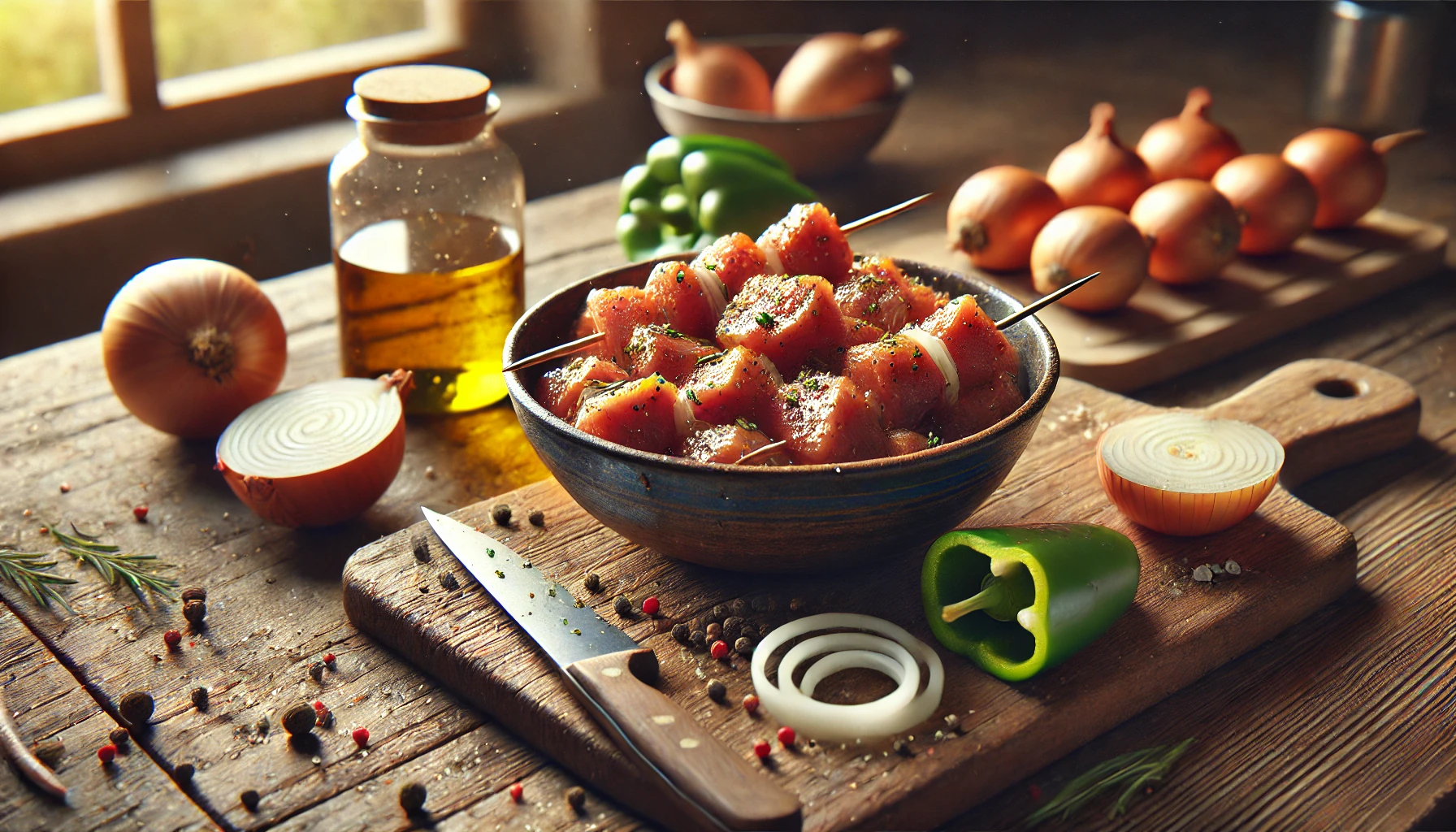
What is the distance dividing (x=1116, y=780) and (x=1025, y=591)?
0.20 meters

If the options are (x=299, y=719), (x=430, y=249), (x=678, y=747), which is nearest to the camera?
(x=678, y=747)

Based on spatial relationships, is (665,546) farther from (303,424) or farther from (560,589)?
(303,424)

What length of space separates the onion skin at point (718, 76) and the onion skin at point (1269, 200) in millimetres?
1003

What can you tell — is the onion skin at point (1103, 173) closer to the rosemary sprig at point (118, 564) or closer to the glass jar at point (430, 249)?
the glass jar at point (430, 249)

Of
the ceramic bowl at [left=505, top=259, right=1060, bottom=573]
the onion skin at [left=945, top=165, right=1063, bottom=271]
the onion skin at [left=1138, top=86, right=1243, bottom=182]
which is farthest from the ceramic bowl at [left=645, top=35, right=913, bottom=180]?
the ceramic bowl at [left=505, top=259, right=1060, bottom=573]

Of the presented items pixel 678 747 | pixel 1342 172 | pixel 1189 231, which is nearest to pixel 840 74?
pixel 1189 231

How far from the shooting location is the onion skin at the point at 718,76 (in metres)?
2.62

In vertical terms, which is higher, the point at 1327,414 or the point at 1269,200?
the point at 1269,200

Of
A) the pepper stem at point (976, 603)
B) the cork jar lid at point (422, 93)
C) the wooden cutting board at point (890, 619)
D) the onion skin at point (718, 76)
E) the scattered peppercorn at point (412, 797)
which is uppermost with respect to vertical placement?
the cork jar lid at point (422, 93)

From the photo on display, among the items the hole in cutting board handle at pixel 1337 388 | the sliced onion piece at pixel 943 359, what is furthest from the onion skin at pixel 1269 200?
the sliced onion piece at pixel 943 359

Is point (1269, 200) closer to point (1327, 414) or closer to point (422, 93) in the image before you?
point (1327, 414)

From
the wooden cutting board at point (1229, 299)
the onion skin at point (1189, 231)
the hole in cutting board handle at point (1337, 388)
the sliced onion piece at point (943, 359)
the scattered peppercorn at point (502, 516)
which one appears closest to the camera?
the sliced onion piece at point (943, 359)

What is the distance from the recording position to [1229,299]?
6.88 feet

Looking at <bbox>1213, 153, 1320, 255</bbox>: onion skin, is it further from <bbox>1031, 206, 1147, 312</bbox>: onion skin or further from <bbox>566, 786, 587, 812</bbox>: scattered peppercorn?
<bbox>566, 786, 587, 812</bbox>: scattered peppercorn
